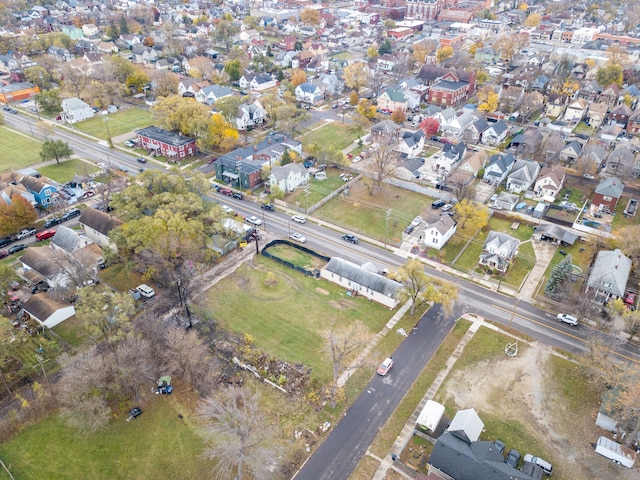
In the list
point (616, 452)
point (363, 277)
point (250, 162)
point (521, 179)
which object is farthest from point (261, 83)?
point (616, 452)

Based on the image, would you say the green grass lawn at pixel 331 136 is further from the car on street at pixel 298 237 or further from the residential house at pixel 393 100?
the car on street at pixel 298 237

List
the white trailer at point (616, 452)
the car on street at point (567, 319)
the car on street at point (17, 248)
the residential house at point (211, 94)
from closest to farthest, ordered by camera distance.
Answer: the white trailer at point (616, 452), the car on street at point (567, 319), the car on street at point (17, 248), the residential house at point (211, 94)

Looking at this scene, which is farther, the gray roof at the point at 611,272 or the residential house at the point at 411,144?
the residential house at the point at 411,144

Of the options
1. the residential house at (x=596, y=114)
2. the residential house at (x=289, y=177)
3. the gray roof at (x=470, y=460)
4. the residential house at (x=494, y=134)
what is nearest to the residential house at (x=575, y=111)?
the residential house at (x=596, y=114)

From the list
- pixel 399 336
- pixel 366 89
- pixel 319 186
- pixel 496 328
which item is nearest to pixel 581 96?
pixel 366 89

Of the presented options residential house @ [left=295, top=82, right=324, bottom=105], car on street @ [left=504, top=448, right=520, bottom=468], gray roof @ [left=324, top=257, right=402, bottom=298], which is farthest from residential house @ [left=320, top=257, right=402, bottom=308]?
residential house @ [left=295, top=82, right=324, bottom=105]

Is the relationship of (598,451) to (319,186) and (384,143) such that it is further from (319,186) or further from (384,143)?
(384,143)
